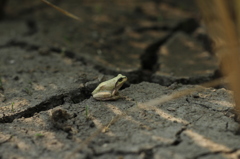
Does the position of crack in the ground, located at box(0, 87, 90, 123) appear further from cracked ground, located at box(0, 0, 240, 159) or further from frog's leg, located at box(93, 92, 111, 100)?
frog's leg, located at box(93, 92, 111, 100)

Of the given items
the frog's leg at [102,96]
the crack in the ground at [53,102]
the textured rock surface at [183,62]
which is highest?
the textured rock surface at [183,62]

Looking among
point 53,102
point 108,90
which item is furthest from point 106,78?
point 53,102

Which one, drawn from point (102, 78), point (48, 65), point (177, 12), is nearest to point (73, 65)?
point (48, 65)

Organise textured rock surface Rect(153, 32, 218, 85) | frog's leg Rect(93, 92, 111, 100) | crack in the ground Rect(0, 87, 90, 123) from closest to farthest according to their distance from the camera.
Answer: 1. crack in the ground Rect(0, 87, 90, 123)
2. frog's leg Rect(93, 92, 111, 100)
3. textured rock surface Rect(153, 32, 218, 85)

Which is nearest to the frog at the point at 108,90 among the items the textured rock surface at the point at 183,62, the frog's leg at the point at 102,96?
the frog's leg at the point at 102,96

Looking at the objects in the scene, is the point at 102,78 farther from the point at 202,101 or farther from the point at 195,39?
the point at 195,39

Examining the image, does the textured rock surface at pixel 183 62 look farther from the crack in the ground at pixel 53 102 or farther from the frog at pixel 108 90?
the crack in the ground at pixel 53 102

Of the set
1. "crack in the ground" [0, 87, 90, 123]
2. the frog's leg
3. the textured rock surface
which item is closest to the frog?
the frog's leg
